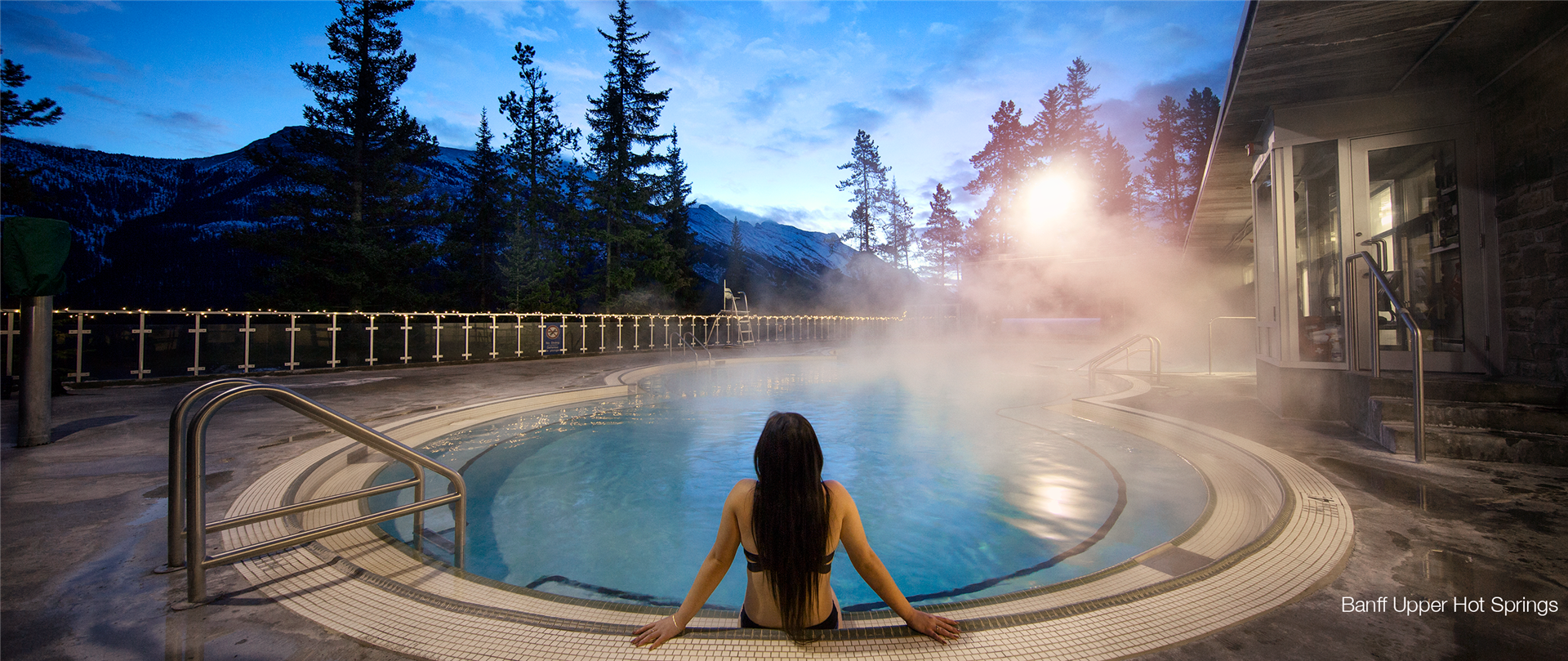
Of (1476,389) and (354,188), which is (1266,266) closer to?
(1476,389)

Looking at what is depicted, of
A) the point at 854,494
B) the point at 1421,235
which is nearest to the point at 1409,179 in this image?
the point at 1421,235

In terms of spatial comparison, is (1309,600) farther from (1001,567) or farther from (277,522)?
(277,522)

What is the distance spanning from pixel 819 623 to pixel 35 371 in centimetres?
602

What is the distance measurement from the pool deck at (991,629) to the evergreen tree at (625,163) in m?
18.4

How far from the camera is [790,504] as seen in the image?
1.53m

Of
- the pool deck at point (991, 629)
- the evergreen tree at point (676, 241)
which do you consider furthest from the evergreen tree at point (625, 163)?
the pool deck at point (991, 629)

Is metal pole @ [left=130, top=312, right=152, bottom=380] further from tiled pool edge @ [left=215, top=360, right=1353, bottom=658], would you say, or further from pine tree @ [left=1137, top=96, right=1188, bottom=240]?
pine tree @ [left=1137, top=96, right=1188, bottom=240]

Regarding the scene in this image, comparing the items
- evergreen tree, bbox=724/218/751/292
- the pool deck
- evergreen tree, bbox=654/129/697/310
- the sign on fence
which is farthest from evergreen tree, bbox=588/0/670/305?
evergreen tree, bbox=724/218/751/292

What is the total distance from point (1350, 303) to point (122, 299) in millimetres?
71105

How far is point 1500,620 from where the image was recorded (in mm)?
1646

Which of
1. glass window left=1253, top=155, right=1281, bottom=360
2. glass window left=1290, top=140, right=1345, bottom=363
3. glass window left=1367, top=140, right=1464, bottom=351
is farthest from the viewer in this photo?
glass window left=1253, top=155, right=1281, bottom=360

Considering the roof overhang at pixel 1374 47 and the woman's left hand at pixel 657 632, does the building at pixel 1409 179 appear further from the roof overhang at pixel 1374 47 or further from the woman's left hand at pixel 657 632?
the woman's left hand at pixel 657 632

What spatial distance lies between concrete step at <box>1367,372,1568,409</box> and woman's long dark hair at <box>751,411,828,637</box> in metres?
4.95

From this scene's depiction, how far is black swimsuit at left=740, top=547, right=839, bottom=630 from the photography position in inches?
62.4
